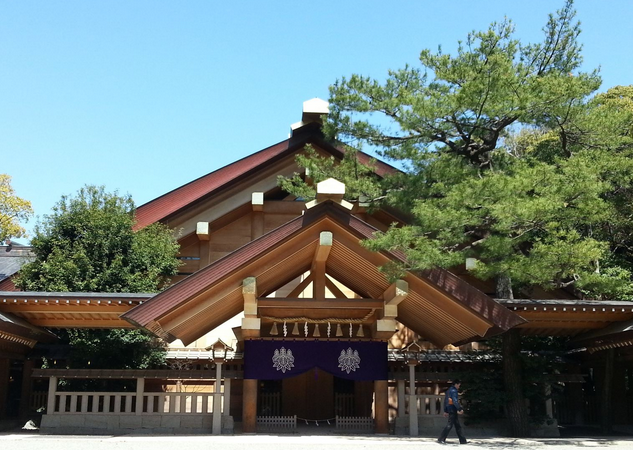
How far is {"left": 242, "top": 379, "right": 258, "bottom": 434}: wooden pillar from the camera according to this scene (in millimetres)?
11977

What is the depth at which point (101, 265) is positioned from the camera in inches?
564

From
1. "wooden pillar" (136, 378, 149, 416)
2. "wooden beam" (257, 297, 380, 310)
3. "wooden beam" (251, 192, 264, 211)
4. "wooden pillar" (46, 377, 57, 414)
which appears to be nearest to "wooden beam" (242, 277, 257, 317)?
"wooden beam" (257, 297, 380, 310)

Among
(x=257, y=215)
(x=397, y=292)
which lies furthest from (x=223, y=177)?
(x=397, y=292)

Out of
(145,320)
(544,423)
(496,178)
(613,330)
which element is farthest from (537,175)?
(145,320)

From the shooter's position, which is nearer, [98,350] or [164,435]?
[164,435]

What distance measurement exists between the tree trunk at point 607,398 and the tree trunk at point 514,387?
2244 mm

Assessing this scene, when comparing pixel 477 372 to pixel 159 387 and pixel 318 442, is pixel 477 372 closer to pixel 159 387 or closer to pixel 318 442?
pixel 318 442

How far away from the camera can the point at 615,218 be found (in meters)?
14.0

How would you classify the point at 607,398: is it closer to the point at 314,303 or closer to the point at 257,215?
the point at 314,303

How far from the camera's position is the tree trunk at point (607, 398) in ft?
43.2

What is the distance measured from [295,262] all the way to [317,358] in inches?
78.3

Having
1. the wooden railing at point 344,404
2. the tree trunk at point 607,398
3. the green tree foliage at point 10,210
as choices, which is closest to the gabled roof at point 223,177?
the wooden railing at point 344,404

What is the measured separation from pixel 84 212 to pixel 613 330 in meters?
12.1

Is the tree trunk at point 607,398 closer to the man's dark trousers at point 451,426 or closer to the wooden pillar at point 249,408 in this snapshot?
the man's dark trousers at point 451,426
